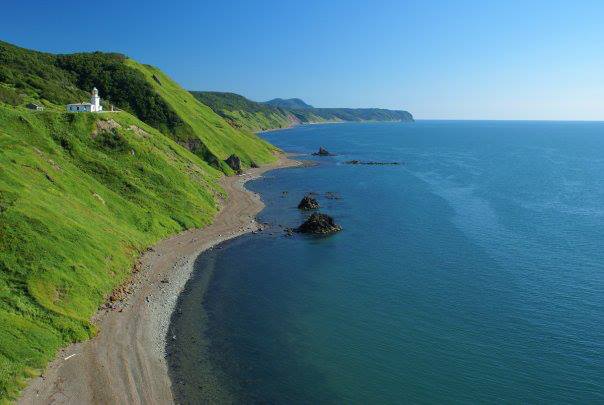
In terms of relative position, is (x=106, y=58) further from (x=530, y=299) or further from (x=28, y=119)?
(x=530, y=299)

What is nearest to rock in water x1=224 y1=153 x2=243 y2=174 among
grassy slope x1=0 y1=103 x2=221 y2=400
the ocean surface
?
grassy slope x1=0 y1=103 x2=221 y2=400

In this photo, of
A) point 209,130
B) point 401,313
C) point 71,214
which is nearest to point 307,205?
point 401,313

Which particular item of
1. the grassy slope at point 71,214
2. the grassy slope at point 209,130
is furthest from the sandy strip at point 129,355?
the grassy slope at point 209,130

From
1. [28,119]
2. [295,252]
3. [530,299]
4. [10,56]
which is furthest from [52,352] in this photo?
[10,56]

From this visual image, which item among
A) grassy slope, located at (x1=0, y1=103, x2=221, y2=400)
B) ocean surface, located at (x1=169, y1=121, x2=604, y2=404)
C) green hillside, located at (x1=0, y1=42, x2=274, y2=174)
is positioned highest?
green hillside, located at (x1=0, y1=42, x2=274, y2=174)

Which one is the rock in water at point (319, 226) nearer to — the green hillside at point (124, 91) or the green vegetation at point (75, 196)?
the green vegetation at point (75, 196)

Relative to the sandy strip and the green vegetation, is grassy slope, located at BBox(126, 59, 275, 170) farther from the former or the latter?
the sandy strip
